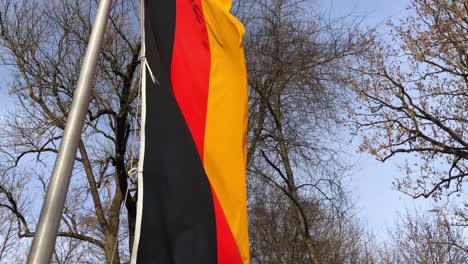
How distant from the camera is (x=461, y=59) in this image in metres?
14.4

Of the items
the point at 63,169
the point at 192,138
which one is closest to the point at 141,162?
the point at 63,169

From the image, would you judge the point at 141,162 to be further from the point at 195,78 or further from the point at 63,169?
the point at 195,78

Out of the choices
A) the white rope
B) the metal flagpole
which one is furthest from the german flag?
the metal flagpole

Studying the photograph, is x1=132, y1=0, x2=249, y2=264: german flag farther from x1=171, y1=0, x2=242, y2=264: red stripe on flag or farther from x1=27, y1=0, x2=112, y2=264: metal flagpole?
x1=27, y1=0, x2=112, y2=264: metal flagpole

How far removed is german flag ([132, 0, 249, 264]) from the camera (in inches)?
115

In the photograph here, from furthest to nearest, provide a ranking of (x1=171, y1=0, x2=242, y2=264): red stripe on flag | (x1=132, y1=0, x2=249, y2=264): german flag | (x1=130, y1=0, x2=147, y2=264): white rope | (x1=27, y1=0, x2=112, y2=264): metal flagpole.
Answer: (x1=171, y1=0, x2=242, y2=264): red stripe on flag
(x1=132, y1=0, x2=249, y2=264): german flag
(x1=130, y1=0, x2=147, y2=264): white rope
(x1=27, y1=0, x2=112, y2=264): metal flagpole

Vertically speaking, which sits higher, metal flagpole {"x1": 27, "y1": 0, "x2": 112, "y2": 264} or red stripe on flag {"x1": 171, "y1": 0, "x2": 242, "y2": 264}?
red stripe on flag {"x1": 171, "y1": 0, "x2": 242, "y2": 264}

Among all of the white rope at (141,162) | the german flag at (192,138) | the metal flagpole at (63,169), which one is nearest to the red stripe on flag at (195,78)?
the german flag at (192,138)

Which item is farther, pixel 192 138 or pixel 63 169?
pixel 192 138

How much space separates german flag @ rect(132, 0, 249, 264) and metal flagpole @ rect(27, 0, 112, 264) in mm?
396

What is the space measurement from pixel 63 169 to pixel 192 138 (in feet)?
3.54

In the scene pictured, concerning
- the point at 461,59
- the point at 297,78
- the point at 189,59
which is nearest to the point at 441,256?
the point at 461,59

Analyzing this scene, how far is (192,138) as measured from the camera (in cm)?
347

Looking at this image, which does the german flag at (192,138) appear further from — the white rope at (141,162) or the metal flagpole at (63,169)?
the metal flagpole at (63,169)
